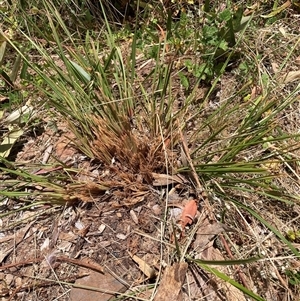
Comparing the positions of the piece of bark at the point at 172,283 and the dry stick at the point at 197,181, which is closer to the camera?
the piece of bark at the point at 172,283

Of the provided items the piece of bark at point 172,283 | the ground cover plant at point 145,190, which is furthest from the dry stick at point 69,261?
the piece of bark at point 172,283

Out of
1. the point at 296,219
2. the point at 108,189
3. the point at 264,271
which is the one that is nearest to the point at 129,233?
the point at 108,189

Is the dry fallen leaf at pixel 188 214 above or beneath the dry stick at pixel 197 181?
beneath

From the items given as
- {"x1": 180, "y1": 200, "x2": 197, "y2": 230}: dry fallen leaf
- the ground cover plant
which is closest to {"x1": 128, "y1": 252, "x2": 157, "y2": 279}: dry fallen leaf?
the ground cover plant

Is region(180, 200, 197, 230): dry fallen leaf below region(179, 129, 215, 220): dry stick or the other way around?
below

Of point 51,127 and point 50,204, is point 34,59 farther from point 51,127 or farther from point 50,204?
point 50,204

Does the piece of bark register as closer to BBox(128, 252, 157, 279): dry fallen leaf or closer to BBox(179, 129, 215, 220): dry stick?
BBox(128, 252, 157, 279): dry fallen leaf

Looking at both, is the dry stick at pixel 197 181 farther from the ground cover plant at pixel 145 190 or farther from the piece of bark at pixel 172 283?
the piece of bark at pixel 172 283

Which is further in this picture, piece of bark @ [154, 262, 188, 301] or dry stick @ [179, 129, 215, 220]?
dry stick @ [179, 129, 215, 220]
